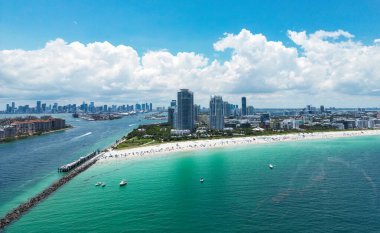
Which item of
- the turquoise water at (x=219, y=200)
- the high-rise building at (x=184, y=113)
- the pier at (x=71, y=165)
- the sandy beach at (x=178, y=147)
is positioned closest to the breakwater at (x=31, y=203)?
the turquoise water at (x=219, y=200)

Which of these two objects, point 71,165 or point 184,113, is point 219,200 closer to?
point 71,165

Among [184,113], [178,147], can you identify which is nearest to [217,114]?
[184,113]

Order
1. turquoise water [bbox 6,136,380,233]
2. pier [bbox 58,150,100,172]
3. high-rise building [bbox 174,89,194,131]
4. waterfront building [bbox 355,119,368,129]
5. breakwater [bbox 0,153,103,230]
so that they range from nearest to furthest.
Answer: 1. turquoise water [bbox 6,136,380,233]
2. breakwater [bbox 0,153,103,230]
3. pier [bbox 58,150,100,172]
4. high-rise building [bbox 174,89,194,131]
5. waterfront building [bbox 355,119,368,129]

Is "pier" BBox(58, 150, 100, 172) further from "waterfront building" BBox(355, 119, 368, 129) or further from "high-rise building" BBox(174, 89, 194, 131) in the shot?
"waterfront building" BBox(355, 119, 368, 129)

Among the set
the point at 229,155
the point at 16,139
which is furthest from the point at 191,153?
the point at 16,139

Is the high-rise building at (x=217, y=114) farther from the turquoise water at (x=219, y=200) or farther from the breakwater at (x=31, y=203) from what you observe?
the breakwater at (x=31, y=203)

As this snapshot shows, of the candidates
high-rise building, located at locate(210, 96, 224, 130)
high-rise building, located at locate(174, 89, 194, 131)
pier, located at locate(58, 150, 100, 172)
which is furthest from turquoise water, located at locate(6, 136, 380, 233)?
high-rise building, located at locate(210, 96, 224, 130)

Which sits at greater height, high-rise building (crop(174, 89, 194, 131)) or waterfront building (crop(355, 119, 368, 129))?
high-rise building (crop(174, 89, 194, 131))

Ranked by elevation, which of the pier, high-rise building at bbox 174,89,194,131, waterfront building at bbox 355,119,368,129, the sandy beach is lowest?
the pier
